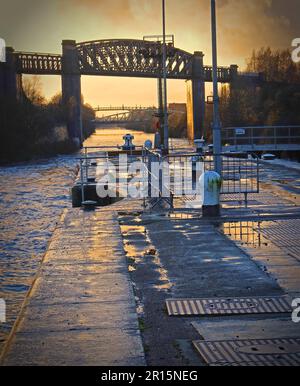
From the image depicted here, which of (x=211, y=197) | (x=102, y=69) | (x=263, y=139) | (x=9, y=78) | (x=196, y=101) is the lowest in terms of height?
(x=211, y=197)

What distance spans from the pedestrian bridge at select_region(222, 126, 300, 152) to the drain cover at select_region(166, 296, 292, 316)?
29.6 m

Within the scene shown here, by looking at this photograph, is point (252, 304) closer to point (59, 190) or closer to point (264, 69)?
point (59, 190)

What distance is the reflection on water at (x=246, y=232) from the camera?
11473mm

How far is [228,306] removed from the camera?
7672 millimetres

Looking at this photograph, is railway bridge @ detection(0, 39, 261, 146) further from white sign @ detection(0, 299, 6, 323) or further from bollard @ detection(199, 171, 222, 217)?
white sign @ detection(0, 299, 6, 323)

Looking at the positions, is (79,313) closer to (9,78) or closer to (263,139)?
(263,139)

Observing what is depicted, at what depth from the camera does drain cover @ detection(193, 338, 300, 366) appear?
230 inches

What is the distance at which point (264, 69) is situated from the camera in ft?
309

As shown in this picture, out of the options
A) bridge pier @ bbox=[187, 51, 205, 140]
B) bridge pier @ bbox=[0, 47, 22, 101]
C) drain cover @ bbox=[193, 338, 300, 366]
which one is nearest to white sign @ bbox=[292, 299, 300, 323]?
drain cover @ bbox=[193, 338, 300, 366]

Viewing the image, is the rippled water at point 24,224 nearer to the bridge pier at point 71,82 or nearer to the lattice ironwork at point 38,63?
the bridge pier at point 71,82

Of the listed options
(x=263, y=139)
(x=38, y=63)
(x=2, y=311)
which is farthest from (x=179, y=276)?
(x=38, y=63)

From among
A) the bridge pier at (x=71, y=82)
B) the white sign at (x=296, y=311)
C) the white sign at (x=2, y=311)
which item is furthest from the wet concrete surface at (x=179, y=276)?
the bridge pier at (x=71, y=82)

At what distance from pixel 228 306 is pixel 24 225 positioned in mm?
10898

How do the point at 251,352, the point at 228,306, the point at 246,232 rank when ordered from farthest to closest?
1. the point at 246,232
2. the point at 228,306
3. the point at 251,352
